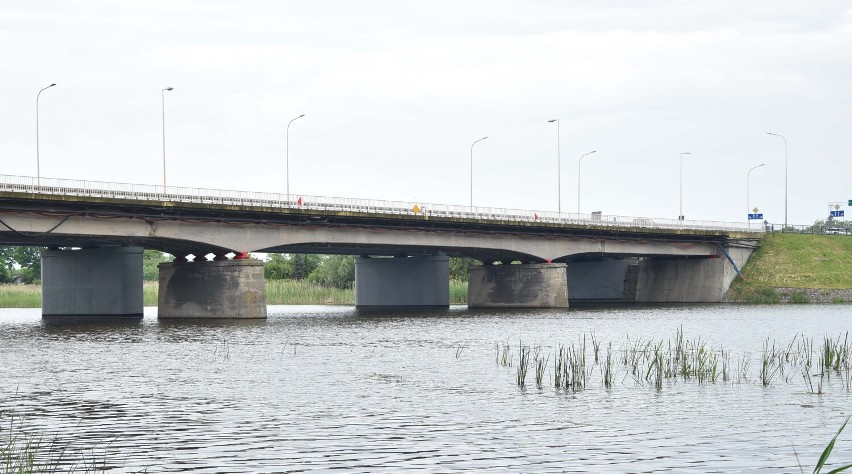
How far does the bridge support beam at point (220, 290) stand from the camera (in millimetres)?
82688

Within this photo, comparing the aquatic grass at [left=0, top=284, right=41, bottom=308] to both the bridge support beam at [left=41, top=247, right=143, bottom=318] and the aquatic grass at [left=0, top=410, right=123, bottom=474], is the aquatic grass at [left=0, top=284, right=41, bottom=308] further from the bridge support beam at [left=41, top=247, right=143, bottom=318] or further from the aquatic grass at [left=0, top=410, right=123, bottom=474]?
the aquatic grass at [left=0, top=410, right=123, bottom=474]

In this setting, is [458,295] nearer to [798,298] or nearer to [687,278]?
[687,278]

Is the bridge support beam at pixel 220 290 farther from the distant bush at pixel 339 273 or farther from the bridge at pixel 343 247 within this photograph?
the distant bush at pixel 339 273

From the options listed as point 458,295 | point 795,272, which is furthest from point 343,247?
point 795,272

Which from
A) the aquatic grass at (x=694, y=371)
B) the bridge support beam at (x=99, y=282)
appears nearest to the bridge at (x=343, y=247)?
the bridge support beam at (x=99, y=282)

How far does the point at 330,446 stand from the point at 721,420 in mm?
9667

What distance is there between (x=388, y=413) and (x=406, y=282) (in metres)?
91.9

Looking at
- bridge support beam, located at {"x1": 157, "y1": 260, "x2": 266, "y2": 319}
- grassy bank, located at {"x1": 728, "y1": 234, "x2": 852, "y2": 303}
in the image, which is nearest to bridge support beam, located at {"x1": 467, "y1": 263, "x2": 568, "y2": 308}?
grassy bank, located at {"x1": 728, "y1": 234, "x2": 852, "y2": 303}

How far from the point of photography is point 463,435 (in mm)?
25781

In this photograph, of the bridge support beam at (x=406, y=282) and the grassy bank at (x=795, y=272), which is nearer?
the grassy bank at (x=795, y=272)

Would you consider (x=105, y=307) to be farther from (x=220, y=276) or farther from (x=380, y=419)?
(x=380, y=419)

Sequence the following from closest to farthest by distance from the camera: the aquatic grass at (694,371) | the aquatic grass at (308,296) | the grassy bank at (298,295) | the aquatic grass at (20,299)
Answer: the aquatic grass at (694,371) < the aquatic grass at (20,299) < the grassy bank at (298,295) < the aquatic grass at (308,296)

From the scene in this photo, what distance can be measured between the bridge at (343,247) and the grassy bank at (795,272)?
1917 mm

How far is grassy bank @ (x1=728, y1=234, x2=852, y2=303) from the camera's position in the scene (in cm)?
11806
